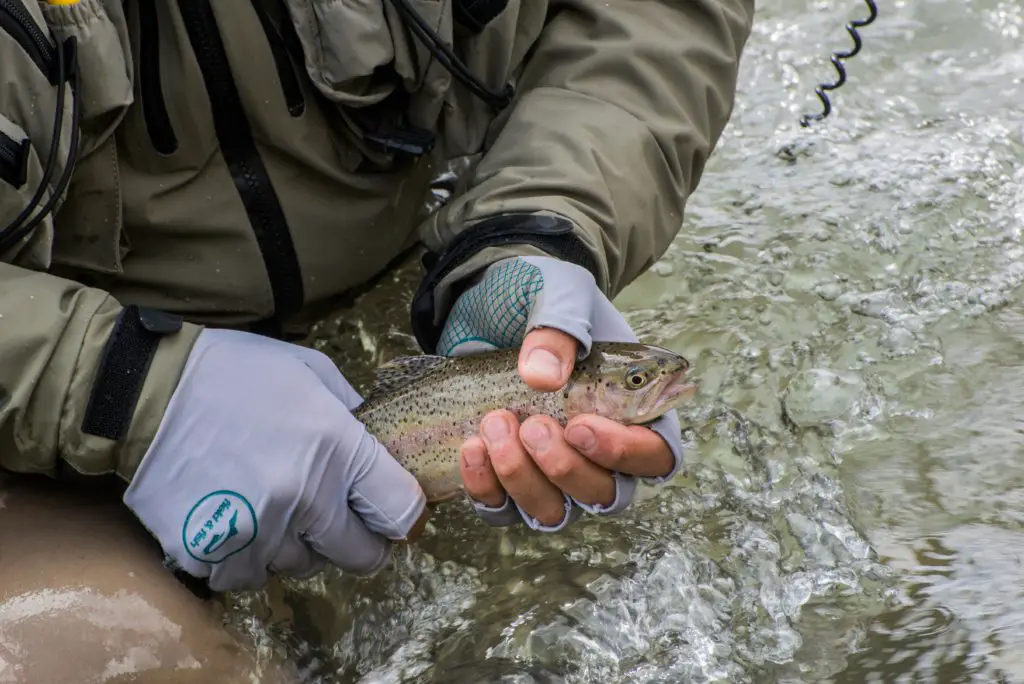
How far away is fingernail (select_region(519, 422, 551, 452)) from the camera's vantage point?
240cm

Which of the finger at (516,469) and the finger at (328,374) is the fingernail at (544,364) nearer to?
the finger at (516,469)

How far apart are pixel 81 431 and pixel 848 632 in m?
1.81

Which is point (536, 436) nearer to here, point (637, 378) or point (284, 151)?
point (637, 378)

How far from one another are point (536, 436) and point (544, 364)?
0.54 ft

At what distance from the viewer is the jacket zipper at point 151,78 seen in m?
2.60

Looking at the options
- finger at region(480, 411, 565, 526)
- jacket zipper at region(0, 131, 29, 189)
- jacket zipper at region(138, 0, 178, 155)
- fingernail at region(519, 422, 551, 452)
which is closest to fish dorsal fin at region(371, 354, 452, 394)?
finger at region(480, 411, 565, 526)

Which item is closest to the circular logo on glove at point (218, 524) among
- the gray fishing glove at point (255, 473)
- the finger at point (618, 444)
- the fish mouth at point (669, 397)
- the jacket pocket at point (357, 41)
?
the gray fishing glove at point (255, 473)

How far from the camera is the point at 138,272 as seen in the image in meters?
2.86

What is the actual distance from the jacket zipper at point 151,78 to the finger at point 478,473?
110 cm

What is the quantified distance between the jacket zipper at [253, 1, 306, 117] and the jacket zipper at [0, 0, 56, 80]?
53cm

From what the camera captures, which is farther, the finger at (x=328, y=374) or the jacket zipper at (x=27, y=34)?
the finger at (x=328, y=374)

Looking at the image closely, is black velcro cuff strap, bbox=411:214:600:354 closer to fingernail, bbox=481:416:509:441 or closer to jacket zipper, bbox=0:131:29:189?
fingernail, bbox=481:416:509:441

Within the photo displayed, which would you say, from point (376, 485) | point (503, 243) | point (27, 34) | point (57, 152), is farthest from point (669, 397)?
point (27, 34)

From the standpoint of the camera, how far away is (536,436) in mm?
2406
